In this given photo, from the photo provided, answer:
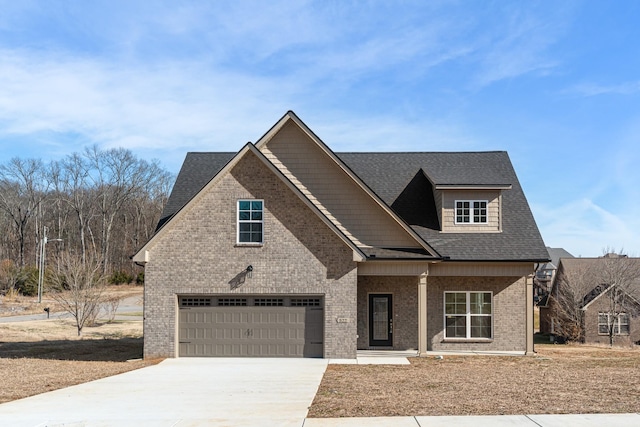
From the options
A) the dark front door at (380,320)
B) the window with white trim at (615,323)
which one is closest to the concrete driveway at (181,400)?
the dark front door at (380,320)

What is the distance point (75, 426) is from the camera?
37.0 feet

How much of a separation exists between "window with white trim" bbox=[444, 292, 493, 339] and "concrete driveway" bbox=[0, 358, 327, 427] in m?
7.24

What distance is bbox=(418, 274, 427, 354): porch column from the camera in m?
23.4

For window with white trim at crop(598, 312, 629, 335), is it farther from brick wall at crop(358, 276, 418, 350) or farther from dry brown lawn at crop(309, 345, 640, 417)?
brick wall at crop(358, 276, 418, 350)

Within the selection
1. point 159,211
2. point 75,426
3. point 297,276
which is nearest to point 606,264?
point 297,276

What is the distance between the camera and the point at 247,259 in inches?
894

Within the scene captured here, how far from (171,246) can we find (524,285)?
42.8ft

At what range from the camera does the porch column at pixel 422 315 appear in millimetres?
23438

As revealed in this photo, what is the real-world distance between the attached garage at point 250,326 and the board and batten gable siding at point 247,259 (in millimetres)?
421

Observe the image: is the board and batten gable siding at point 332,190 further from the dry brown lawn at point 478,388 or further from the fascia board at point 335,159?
the dry brown lawn at point 478,388

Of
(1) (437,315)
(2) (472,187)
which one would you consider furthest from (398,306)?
(2) (472,187)

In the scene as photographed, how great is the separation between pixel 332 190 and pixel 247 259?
4.46 m

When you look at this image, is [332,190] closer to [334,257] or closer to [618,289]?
[334,257]

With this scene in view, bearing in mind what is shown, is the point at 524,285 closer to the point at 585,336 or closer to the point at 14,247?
the point at 585,336
